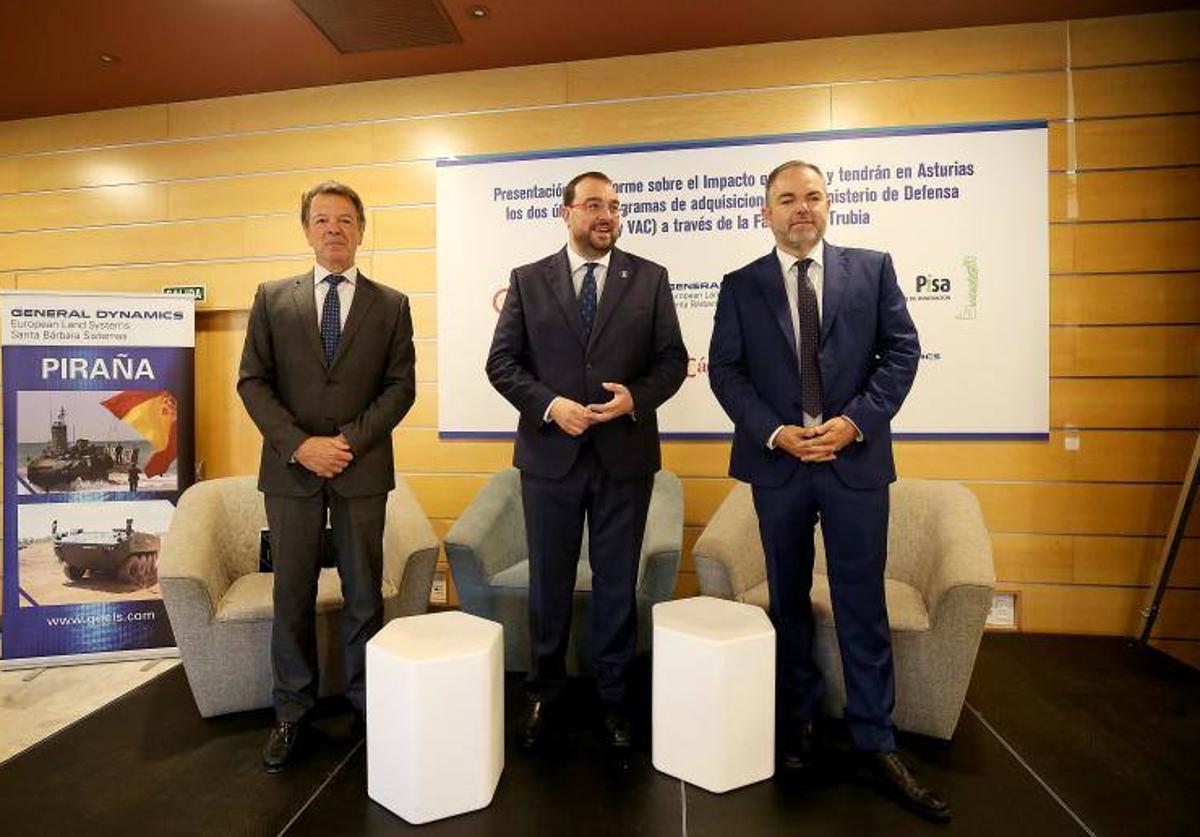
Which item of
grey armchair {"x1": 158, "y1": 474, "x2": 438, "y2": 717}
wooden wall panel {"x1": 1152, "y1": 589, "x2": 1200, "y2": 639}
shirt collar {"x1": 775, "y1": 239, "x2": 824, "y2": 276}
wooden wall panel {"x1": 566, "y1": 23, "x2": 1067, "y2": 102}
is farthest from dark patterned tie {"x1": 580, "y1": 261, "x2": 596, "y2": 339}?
wooden wall panel {"x1": 1152, "y1": 589, "x2": 1200, "y2": 639}

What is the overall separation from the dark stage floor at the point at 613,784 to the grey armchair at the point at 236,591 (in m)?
0.15

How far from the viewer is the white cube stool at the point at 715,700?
1948 millimetres

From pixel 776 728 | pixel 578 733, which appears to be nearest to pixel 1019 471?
pixel 776 728

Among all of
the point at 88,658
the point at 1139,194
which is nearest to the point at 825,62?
the point at 1139,194

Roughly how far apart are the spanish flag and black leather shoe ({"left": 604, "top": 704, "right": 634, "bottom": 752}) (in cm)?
253

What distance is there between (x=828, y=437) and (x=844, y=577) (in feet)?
1.44

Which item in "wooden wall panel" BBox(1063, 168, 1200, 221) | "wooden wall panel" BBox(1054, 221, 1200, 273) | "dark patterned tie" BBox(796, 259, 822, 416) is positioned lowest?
"dark patterned tie" BBox(796, 259, 822, 416)

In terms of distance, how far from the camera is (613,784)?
2.05 metres

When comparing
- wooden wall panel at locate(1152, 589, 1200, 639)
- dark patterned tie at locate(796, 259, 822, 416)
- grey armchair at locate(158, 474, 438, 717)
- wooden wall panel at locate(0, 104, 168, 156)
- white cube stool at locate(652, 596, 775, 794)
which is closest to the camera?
white cube stool at locate(652, 596, 775, 794)

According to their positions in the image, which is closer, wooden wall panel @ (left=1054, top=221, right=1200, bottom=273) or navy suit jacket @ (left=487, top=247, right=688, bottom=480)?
navy suit jacket @ (left=487, top=247, right=688, bottom=480)

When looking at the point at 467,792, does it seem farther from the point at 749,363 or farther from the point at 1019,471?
the point at 1019,471

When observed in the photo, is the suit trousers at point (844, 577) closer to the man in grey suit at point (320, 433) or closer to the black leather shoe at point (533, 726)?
the black leather shoe at point (533, 726)

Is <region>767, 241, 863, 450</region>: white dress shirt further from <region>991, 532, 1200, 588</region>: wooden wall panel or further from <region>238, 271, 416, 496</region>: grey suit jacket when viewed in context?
<region>991, 532, 1200, 588</region>: wooden wall panel

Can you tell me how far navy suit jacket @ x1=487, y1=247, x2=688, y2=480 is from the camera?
7.20ft
